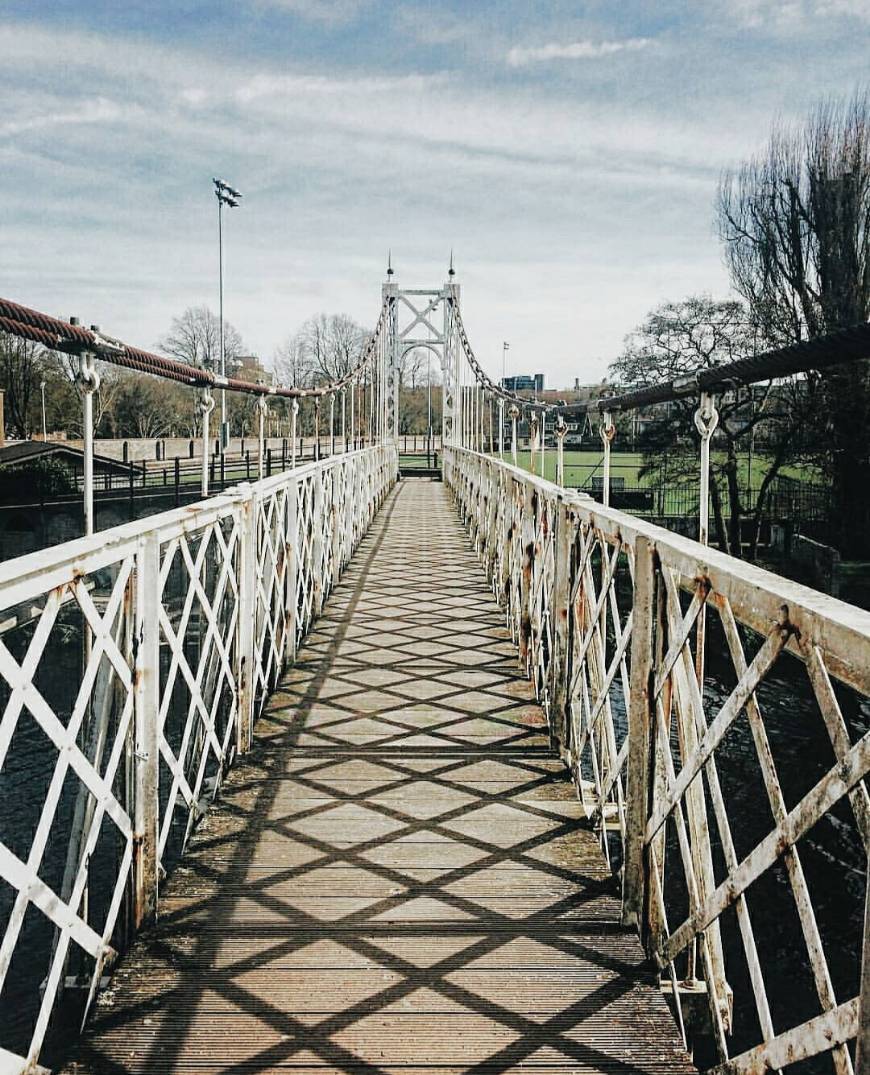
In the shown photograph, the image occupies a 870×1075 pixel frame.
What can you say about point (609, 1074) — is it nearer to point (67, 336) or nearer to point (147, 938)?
point (147, 938)

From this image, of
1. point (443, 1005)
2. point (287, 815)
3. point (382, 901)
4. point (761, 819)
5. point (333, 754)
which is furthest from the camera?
point (761, 819)

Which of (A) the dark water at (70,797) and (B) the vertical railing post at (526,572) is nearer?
(A) the dark water at (70,797)

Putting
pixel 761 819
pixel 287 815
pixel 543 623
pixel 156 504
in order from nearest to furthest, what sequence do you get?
1. pixel 287 815
2. pixel 543 623
3. pixel 761 819
4. pixel 156 504

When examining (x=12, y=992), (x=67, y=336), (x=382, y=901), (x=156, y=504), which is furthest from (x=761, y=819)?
(x=156, y=504)

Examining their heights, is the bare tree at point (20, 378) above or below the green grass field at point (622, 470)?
above

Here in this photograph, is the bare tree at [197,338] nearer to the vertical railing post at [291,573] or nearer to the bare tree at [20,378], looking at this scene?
the bare tree at [20,378]

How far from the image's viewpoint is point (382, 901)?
2.33 meters

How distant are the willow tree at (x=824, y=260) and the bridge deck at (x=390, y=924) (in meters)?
18.6

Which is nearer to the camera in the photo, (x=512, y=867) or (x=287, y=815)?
(x=512, y=867)

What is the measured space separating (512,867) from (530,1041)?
0.74m

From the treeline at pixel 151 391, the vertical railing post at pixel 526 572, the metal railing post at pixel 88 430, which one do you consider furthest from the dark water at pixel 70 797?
the treeline at pixel 151 391

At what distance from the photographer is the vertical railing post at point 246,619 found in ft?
11.2

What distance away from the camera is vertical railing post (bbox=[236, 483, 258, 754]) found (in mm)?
3412

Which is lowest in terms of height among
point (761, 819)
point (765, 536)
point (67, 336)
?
point (761, 819)
